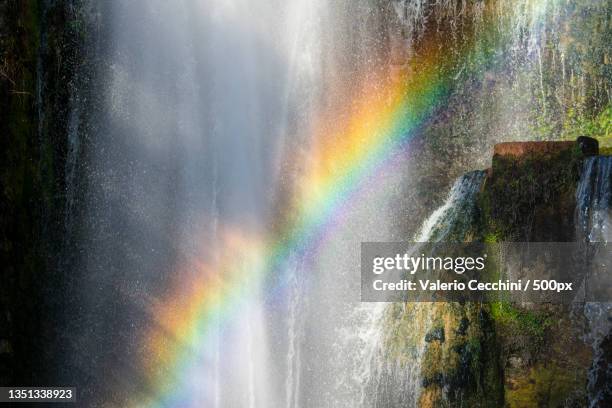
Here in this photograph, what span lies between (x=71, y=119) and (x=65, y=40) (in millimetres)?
1074

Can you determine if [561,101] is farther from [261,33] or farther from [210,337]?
[210,337]

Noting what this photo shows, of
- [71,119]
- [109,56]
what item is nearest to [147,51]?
[109,56]

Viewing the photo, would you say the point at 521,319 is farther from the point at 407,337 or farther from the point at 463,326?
the point at 407,337

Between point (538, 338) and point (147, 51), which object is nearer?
point (538, 338)

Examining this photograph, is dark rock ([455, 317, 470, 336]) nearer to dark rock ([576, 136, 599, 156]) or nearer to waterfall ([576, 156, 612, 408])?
waterfall ([576, 156, 612, 408])

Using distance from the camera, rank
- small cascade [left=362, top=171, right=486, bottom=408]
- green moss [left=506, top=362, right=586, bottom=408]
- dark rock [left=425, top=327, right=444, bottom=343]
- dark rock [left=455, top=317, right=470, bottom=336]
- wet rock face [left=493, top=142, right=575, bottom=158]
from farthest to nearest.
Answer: small cascade [left=362, top=171, right=486, bottom=408]
dark rock [left=425, top=327, right=444, bottom=343]
dark rock [left=455, top=317, right=470, bottom=336]
wet rock face [left=493, top=142, right=575, bottom=158]
green moss [left=506, top=362, right=586, bottom=408]

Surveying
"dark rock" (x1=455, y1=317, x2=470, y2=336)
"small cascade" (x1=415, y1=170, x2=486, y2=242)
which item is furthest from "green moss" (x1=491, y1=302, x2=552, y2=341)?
"small cascade" (x1=415, y1=170, x2=486, y2=242)

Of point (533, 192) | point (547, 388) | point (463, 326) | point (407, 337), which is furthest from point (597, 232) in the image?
point (407, 337)

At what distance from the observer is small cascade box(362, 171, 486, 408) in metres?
8.81

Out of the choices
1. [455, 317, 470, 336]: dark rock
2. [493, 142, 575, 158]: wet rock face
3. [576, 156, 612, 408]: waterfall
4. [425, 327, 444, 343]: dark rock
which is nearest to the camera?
[576, 156, 612, 408]: waterfall

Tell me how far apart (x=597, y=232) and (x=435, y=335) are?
1.98 meters

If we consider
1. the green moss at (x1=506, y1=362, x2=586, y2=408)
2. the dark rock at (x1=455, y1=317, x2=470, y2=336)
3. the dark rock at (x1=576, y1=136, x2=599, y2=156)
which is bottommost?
the green moss at (x1=506, y1=362, x2=586, y2=408)

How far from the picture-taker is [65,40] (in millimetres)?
11281

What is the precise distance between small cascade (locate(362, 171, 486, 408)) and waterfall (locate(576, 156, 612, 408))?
1.42m
